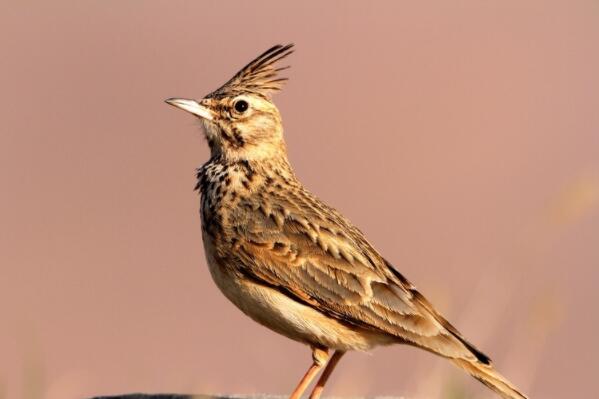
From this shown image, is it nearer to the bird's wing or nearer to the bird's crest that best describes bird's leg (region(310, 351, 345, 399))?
the bird's wing

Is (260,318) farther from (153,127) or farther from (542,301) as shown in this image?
(153,127)

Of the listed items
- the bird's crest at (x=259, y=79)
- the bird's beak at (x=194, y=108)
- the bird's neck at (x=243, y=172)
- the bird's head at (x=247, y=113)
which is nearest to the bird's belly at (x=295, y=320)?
the bird's neck at (x=243, y=172)

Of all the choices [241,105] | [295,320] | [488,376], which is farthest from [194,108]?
[488,376]

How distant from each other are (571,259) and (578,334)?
89.1 inches

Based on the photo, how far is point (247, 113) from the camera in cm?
986

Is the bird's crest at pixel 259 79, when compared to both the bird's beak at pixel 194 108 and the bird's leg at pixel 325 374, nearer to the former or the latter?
the bird's beak at pixel 194 108

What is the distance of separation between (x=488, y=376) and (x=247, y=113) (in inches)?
94.8

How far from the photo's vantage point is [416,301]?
348 inches

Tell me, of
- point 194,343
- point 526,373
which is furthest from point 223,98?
point 194,343

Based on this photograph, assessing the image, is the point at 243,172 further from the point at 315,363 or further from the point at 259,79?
the point at 315,363

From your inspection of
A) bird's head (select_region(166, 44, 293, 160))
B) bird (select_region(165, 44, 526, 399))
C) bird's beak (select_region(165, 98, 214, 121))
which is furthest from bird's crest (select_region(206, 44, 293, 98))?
bird (select_region(165, 44, 526, 399))

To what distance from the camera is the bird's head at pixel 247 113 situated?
9.83m

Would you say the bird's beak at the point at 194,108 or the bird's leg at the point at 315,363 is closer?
the bird's leg at the point at 315,363

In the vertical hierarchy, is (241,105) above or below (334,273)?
above
